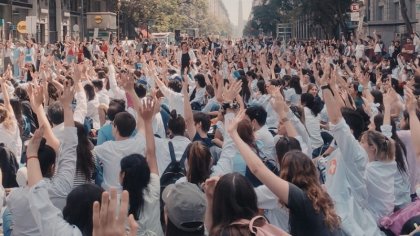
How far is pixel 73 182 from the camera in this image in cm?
490

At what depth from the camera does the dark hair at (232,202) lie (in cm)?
337

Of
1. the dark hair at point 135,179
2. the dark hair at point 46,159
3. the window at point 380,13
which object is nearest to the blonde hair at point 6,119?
the dark hair at point 46,159

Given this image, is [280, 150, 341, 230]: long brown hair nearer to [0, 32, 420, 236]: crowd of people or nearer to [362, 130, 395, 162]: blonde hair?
[0, 32, 420, 236]: crowd of people

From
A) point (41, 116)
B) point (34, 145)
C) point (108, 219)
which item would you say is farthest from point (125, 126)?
point (108, 219)

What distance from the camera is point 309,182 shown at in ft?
13.7

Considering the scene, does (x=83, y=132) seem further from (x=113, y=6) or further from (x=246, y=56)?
(x=113, y=6)

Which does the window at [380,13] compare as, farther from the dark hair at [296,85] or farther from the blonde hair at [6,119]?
the blonde hair at [6,119]

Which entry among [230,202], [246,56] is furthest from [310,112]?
[246,56]

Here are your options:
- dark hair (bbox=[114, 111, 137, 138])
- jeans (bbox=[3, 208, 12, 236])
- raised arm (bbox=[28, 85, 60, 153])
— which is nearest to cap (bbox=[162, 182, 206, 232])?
jeans (bbox=[3, 208, 12, 236])

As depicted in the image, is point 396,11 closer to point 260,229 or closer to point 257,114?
point 257,114

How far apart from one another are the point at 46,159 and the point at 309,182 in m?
1.80

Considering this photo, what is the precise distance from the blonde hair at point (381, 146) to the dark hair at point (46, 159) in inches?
102

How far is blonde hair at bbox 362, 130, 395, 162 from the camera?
216 inches

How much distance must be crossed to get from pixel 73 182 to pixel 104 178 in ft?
2.28
